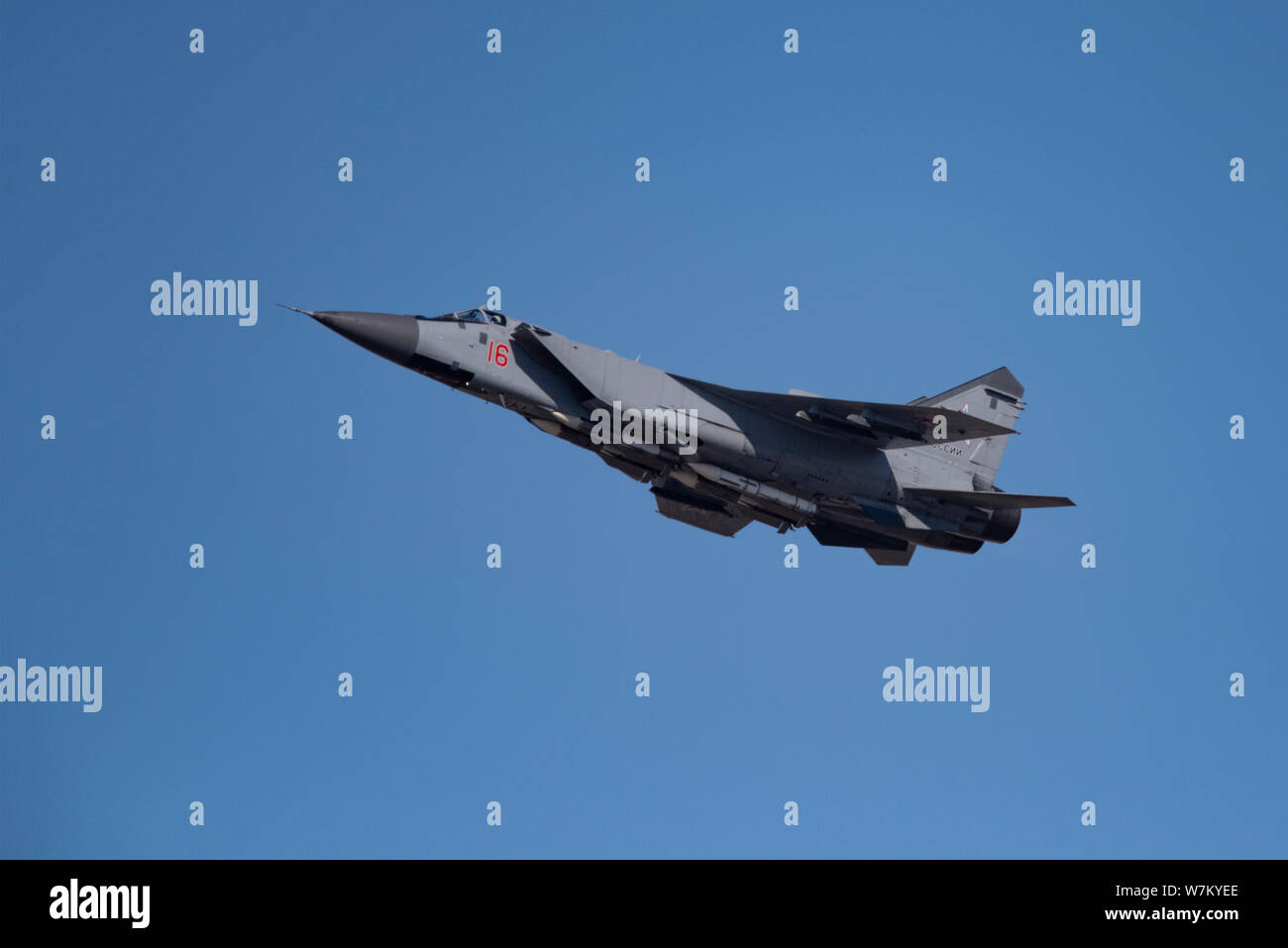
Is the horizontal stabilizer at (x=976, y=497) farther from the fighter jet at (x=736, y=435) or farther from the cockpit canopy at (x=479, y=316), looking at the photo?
the cockpit canopy at (x=479, y=316)

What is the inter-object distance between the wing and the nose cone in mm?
4654

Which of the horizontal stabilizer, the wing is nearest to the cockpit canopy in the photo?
the wing

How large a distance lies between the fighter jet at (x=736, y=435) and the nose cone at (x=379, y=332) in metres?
0.02

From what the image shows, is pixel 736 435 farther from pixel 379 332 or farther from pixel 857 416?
pixel 379 332

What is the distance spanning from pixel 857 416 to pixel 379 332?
8.34 meters

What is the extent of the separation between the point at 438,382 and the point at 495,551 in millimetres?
6542

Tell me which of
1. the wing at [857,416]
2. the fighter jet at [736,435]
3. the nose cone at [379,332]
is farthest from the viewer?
the wing at [857,416]

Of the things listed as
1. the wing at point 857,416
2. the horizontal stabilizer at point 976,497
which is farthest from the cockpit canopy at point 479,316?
the horizontal stabilizer at point 976,497

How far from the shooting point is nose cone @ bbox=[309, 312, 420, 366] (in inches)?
942

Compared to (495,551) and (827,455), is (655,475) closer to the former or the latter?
(827,455)

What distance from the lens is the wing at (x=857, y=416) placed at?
25.6m

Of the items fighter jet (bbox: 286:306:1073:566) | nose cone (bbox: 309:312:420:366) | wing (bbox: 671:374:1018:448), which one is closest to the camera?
nose cone (bbox: 309:312:420:366)

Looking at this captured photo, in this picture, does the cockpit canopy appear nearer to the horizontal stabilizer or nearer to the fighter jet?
the fighter jet

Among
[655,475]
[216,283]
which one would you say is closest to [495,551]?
[655,475]
